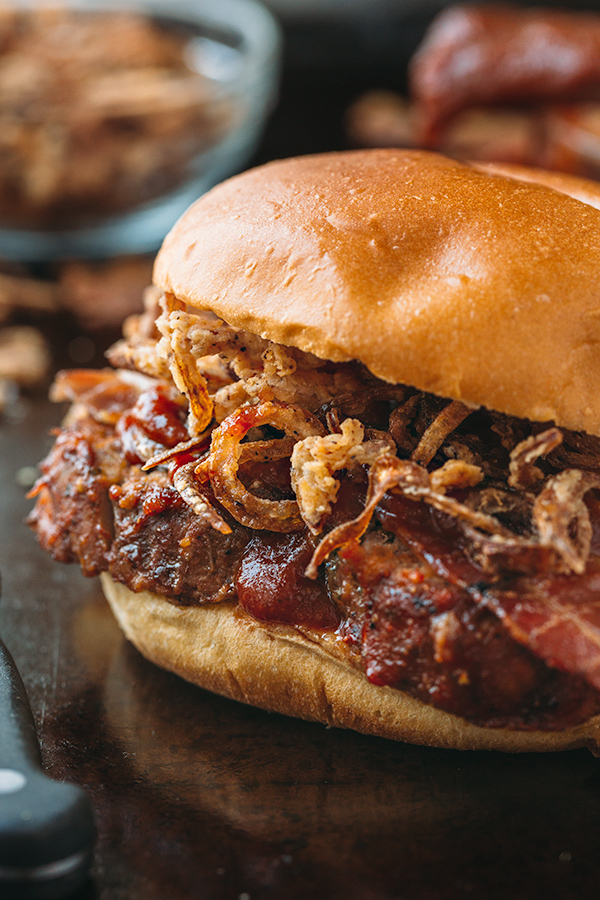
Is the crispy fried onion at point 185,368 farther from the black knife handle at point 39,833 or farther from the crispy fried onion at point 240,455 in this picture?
the black knife handle at point 39,833

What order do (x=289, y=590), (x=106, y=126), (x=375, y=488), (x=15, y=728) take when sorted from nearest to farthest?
(x=15, y=728) < (x=375, y=488) < (x=289, y=590) < (x=106, y=126)

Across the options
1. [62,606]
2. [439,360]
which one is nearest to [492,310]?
[439,360]

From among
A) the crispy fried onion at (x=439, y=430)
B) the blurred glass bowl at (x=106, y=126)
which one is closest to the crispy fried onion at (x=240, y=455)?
the crispy fried onion at (x=439, y=430)

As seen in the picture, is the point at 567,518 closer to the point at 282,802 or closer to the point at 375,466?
→ the point at 375,466

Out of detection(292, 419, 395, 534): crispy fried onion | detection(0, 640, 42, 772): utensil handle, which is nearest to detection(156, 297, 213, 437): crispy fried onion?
detection(292, 419, 395, 534): crispy fried onion

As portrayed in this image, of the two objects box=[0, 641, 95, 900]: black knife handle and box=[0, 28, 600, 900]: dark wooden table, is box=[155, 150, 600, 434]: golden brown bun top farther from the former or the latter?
box=[0, 641, 95, 900]: black knife handle

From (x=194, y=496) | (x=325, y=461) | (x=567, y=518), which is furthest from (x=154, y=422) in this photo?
(x=567, y=518)
